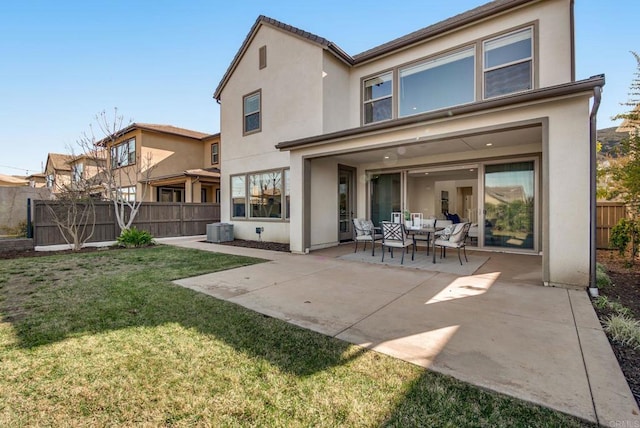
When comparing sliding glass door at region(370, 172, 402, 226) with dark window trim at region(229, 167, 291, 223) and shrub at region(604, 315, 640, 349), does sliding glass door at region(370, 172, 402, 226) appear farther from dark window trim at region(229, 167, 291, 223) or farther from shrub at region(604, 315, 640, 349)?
shrub at region(604, 315, 640, 349)

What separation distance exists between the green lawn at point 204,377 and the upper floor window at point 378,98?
8.45 metres

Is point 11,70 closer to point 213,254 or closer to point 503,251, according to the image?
point 213,254

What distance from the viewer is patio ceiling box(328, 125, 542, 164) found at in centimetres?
671

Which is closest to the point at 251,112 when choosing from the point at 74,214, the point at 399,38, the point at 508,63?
the point at 399,38

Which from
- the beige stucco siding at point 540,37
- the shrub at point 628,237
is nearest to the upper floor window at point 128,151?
the beige stucco siding at point 540,37

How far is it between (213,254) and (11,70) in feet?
45.7

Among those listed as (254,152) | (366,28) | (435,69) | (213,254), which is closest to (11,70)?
(254,152)

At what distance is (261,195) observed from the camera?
38.5ft

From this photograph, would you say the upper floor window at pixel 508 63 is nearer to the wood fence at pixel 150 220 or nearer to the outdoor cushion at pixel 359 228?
the outdoor cushion at pixel 359 228

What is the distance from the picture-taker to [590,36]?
8.11 meters

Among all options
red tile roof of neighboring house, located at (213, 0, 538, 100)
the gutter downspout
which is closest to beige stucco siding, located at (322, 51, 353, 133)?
red tile roof of neighboring house, located at (213, 0, 538, 100)

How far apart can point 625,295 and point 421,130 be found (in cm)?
455

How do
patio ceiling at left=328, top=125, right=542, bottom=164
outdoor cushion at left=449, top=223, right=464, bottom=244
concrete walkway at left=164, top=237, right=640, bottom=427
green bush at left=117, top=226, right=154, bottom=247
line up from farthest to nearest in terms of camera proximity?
green bush at left=117, top=226, right=154, bottom=247 < outdoor cushion at left=449, top=223, right=464, bottom=244 < patio ceiling at left=328, top=125, right=542, bottom=164 < concrete walkway at left=164, top=237, right=640, bottom=427

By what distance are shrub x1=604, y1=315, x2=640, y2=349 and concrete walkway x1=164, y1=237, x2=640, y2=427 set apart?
0.12m
